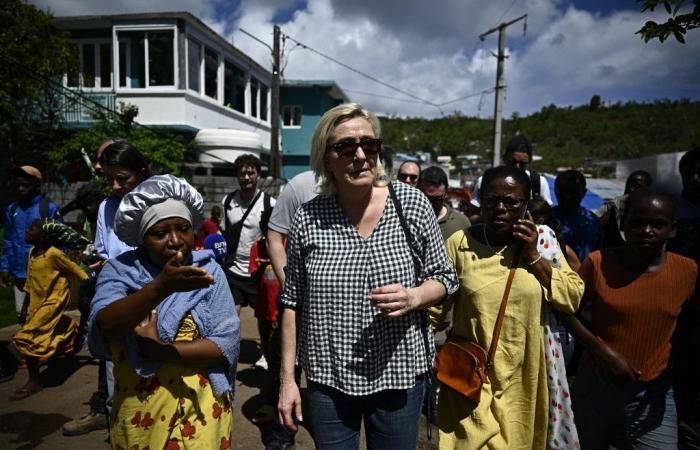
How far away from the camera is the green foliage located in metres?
12.0

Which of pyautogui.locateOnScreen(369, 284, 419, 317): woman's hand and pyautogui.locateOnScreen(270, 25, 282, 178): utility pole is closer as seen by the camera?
pyautogui.locateOnScreen(369, 284, 419, 317): woman's hand

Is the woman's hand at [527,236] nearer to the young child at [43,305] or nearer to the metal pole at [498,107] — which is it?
the young child at [43,305]

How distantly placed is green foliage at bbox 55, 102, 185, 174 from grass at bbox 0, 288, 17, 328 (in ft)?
17.2

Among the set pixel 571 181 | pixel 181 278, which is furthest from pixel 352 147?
pixel 571 181

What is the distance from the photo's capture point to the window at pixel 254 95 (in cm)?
2067

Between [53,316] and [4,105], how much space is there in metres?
10.1

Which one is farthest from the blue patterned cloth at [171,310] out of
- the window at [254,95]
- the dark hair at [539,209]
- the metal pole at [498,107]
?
the window at [254,95]

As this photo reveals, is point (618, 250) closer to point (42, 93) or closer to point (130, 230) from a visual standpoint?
point (130, 230)

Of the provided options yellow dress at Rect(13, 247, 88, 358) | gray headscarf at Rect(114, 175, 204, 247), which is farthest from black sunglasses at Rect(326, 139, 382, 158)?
yellow dress at Rect(13, 247, 88, 358)

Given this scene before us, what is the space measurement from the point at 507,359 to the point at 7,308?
7.57 metres

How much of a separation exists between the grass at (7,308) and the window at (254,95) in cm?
1449

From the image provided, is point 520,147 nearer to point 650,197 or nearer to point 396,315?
point 650,197

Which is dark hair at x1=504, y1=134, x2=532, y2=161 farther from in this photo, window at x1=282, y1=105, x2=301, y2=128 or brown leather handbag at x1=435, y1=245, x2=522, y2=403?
window at x1=282, y1=105, x2=301, y2=128

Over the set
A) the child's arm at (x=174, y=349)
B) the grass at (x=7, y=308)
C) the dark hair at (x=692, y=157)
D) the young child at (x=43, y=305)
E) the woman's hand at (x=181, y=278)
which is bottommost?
the grass at (x=7, y=308)
